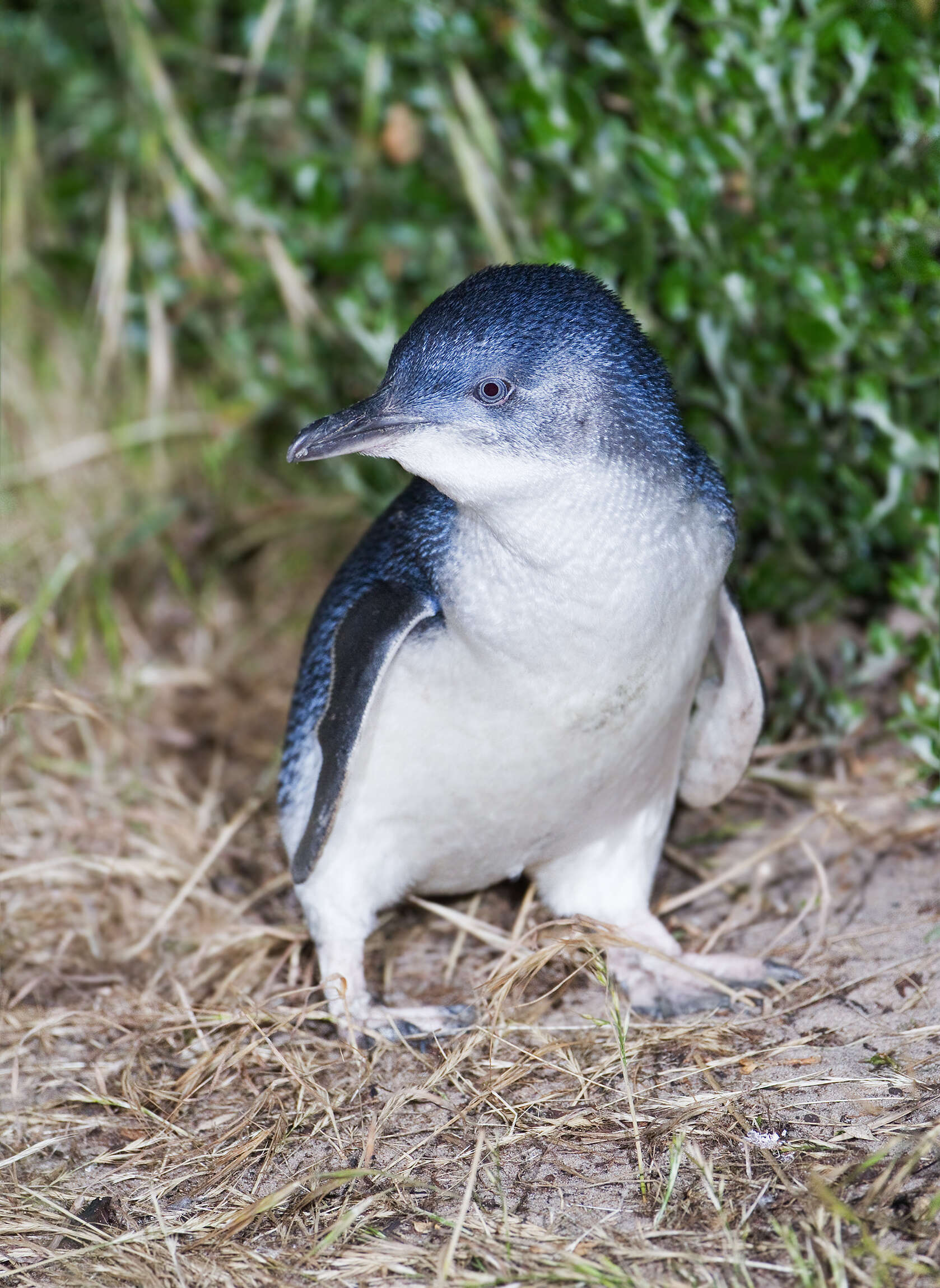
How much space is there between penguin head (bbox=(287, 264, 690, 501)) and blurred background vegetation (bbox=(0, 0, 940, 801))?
116 cm

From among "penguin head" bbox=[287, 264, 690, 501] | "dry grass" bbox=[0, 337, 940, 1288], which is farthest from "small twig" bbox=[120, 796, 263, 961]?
"penguin head" bbox=[287, 264, 690, 501]

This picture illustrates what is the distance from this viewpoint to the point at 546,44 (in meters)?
3.93

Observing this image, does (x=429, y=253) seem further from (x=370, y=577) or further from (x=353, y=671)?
(x=353, y=671)

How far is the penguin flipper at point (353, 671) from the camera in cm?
259

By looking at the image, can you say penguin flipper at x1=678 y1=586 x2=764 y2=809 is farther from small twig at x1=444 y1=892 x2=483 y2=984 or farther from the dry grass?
small twig at x1=444 y1=892 x2=483 y2=984

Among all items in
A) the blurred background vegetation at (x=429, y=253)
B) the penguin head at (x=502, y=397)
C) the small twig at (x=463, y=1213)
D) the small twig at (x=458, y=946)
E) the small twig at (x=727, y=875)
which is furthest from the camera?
the blurred background vegetation at (x=429, y=253)

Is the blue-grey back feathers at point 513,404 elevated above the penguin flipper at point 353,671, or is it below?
above

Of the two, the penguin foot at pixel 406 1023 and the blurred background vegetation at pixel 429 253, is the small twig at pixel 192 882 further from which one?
the blurred background vegetation at pixel 429 253

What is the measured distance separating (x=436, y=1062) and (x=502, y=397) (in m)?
1.27

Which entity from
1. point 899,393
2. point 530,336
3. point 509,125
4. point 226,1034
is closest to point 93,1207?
point 226,1034

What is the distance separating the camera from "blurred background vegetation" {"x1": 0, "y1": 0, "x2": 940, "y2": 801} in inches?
136

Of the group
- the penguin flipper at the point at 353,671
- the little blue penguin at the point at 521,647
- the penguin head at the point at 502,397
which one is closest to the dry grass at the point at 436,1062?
the little blue penguin at the point at 521,647

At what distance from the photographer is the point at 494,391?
2.40 metres

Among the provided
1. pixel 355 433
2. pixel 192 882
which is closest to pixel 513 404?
pixel 355 433
